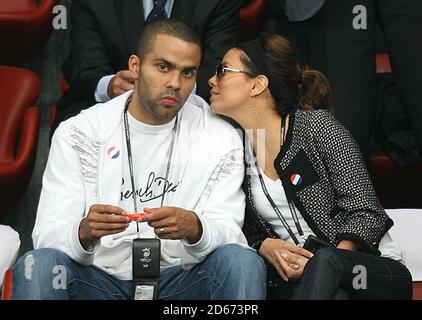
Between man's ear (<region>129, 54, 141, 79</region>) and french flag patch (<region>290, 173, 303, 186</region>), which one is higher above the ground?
man's ear (<region>129, 54, 141, 79</region>)

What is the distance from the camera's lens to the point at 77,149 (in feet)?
6.39

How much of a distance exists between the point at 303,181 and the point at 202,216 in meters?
0.24

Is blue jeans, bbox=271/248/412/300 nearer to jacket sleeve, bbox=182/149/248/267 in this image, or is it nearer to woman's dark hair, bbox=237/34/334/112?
jacket sleeve, bbox=182/149/248/267

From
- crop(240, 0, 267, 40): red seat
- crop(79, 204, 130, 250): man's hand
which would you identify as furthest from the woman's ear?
crop(240, 0, 267, 40): red seat

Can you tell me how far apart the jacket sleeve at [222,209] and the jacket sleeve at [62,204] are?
8.4 inches

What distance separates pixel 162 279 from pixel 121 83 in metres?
0.51

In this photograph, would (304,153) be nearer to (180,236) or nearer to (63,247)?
(180,236)

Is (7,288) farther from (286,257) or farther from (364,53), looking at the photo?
(364,53)

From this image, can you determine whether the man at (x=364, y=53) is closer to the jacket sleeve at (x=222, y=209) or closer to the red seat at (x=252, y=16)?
the red seat at (x=252, y=16)

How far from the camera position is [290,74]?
205cm

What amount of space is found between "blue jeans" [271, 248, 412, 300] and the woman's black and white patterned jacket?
0.27 ft

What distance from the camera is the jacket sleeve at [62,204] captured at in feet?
5.91

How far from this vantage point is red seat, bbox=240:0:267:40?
260cm

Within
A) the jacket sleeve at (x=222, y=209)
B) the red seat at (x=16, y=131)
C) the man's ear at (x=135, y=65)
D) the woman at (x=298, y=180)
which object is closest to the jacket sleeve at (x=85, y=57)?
the red seat at (x=16, y=131)
